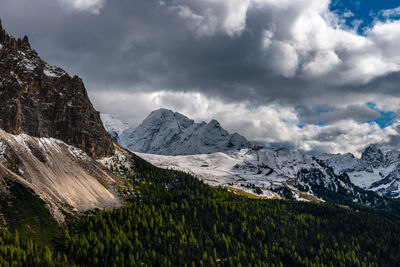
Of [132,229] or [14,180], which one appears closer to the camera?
[14,180]

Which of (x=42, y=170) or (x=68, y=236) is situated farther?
(x=42, y=170)

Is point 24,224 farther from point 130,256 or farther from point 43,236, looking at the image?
point 130,256

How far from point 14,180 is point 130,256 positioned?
7169 centimetres

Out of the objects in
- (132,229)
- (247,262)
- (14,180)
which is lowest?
(247,262)

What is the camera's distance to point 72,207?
178250mm

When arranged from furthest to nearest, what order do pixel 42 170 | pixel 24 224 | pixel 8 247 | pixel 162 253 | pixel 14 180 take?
pixel 42 170, pixel 162 253, pixel 14 180, pixel 24 224, pixel 8 247

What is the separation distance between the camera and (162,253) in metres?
175

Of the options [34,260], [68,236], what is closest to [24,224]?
[68,236]

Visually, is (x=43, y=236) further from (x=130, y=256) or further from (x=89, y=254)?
(x=130, y=256)

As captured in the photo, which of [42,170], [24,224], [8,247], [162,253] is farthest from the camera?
[42,170]

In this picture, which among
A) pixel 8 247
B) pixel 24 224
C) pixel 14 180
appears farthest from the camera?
pixel 14 180

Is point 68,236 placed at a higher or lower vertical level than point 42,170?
lower

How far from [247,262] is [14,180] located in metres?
136

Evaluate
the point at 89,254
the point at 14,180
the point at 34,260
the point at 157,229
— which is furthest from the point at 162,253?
the point at 14,180
